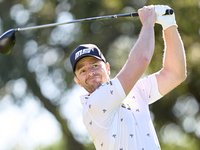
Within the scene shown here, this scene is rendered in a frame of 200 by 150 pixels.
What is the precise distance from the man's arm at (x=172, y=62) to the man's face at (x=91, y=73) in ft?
1.39

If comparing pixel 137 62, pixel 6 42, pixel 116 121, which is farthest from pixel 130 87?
pixel 6 42

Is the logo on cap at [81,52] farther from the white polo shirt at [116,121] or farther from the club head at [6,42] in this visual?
the club head at [6,42]

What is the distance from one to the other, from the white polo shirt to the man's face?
0.15 meters

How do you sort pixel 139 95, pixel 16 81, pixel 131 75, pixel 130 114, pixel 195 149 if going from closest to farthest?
pixel 131 75, pixel 130 114, pixel 139 95, pixel 195 149, pixel 16 81

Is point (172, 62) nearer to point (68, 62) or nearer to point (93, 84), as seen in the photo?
point (93, 84)

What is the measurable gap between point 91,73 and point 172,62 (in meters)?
0.60

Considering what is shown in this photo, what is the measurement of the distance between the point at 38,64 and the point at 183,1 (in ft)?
11.7

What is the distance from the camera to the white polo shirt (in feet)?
8.95

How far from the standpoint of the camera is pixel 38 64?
9828 millimetres

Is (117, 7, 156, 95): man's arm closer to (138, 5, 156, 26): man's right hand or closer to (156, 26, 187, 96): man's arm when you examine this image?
(138, 5, 156, 26): man's right hand

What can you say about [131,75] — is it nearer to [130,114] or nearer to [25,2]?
[130,114]

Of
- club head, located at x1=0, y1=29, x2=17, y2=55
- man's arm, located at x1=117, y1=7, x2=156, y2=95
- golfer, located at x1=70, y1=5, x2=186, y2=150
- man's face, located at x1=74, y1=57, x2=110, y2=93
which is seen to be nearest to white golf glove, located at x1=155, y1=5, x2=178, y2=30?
golfer, located at x1=70, y1=5, x2=186, y2=150

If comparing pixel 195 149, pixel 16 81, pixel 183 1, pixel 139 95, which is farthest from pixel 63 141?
pixel 139 95

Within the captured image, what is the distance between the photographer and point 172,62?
10.2 feet
